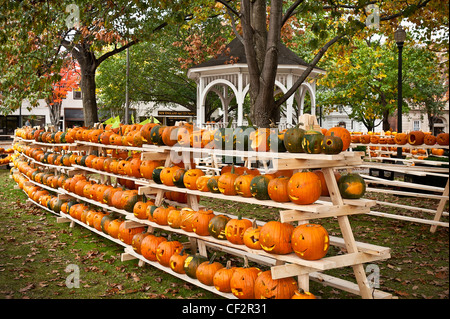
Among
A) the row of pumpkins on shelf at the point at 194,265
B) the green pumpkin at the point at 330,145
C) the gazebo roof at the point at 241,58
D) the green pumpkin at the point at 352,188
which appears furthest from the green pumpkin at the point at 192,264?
the gazebo roof at the point at 241,58

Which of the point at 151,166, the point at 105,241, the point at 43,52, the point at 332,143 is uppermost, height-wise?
the point at 43,52

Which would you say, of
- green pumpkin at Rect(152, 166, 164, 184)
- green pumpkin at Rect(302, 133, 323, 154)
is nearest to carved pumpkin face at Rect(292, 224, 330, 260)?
green pumpkin at Rect(302, 133, 323, 154)

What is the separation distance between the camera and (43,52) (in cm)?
905

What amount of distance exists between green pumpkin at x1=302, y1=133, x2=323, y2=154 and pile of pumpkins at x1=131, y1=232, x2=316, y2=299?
1308 millimetres

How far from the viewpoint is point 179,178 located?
5789 millimetres

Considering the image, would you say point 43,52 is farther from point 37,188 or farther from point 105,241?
point 105,241

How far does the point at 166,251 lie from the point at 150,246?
32cm

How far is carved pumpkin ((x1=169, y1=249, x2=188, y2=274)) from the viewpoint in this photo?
5.36m

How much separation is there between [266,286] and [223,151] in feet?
5.53

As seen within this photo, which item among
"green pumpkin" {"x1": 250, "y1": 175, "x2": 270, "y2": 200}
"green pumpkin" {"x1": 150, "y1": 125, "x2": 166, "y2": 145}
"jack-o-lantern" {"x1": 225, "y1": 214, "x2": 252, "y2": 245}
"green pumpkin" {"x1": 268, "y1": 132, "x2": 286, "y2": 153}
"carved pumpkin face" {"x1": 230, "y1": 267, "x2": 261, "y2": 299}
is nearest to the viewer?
"carved pumpkin face" {"x1": 230, "y1": 267, "x2": 261, "y2": 299}

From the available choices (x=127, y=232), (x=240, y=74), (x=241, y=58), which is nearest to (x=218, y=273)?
(x=127, y=232)

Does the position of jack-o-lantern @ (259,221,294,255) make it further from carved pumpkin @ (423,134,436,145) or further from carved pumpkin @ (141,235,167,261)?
carved pumpkin @ (423,134,436,145)

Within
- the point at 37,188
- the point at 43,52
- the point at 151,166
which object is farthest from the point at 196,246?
the point at 37,188
